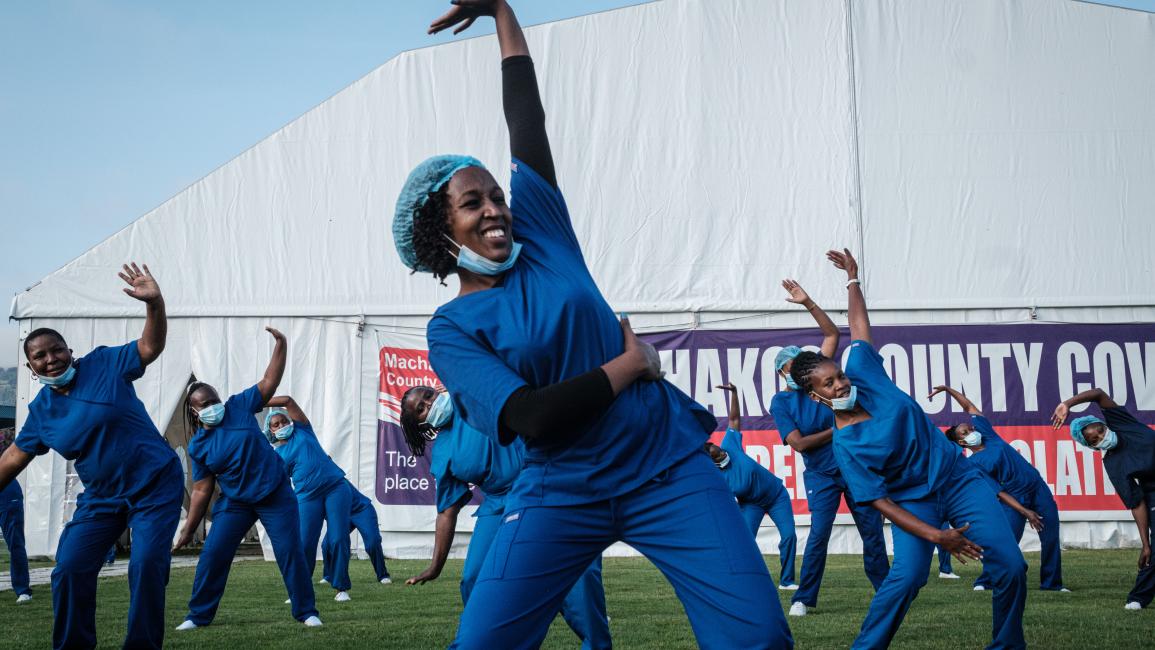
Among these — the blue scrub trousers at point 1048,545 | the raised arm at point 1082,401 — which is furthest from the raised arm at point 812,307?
the blue scrub trousers at point 1048,545

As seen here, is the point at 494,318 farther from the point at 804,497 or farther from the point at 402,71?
the point at 402,71

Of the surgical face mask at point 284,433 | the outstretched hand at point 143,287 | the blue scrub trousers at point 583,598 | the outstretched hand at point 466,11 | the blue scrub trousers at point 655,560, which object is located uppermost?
the outstretched hand at point 466,11

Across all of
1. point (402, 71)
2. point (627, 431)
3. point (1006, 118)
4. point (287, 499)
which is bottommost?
point (287, 499)

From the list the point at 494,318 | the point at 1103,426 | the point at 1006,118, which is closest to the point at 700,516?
the point at 494,318

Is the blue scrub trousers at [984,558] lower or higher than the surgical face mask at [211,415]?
lower

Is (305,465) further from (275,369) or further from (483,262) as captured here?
(483,262)

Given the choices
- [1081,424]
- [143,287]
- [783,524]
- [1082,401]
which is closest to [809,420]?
[783,524]

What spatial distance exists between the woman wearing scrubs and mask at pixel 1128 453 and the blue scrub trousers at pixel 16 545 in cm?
1029

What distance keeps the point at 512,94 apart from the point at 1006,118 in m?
14.8

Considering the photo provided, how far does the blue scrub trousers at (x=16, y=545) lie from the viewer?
10.8m

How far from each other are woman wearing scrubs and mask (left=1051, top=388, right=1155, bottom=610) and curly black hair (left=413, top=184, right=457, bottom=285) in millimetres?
7122

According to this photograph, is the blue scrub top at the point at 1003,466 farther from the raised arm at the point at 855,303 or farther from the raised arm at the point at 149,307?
the raised arm at the point at 149,307

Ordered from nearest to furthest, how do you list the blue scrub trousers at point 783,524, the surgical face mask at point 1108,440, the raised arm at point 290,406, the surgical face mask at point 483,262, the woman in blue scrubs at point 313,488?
1. the surgical face mask at point 483,262
2. the surgical face mask at point 1108,440
3. the blue scrub trousers at point 783,524
4. the raised arm at point 290,406
5. the woman in blue scrubs at point 313,488

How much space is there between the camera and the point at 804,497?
1479 centimetres
